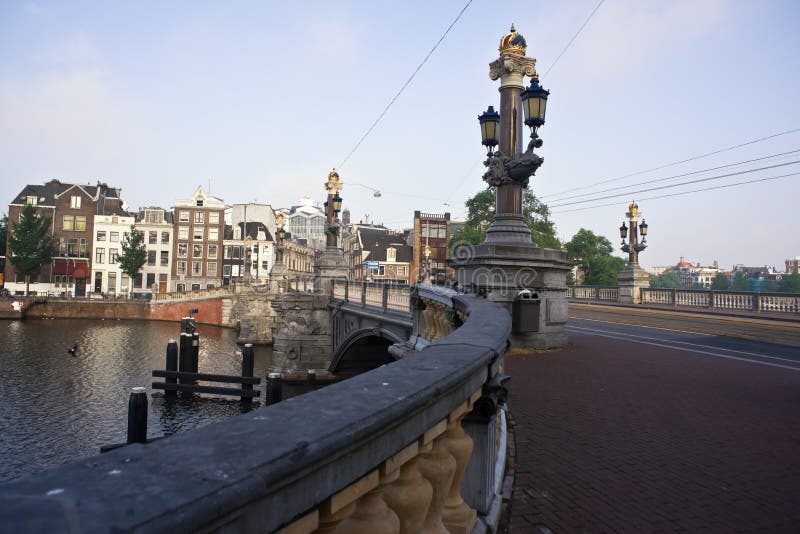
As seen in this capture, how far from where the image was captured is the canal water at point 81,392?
15.7 m

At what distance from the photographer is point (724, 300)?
2583 cm

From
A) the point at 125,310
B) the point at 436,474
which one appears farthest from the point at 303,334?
the point at 125,310

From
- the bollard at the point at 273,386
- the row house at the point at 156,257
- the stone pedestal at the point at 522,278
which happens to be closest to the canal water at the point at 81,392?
the bollard at the point at 273,386

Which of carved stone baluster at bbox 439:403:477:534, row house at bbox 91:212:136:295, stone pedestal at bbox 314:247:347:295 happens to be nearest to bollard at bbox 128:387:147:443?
carved stone baluster at bbox 439:403:477:534

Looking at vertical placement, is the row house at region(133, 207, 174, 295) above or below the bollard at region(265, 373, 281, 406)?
above

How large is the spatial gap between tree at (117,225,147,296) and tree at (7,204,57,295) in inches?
301

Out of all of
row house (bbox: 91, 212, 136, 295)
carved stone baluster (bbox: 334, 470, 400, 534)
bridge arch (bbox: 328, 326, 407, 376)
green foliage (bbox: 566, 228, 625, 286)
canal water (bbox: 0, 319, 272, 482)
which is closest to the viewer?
carved stone baluster (bbox: 334, 470, 400, 534)

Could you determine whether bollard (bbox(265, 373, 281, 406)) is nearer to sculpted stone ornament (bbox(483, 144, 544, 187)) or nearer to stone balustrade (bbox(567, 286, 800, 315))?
sculpted stone ornament (bbox(483, 144, 544, 187))

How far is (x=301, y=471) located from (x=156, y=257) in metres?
65.2

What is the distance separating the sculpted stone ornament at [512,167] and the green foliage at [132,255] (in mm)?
53805

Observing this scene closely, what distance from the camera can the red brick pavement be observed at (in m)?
3.77

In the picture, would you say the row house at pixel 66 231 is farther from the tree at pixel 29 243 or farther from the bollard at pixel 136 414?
the bollard at pixel 136 414

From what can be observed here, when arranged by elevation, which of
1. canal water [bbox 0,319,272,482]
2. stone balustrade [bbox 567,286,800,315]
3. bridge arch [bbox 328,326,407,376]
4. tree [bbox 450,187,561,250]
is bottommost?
canal water [bbox 0,319,272,482]

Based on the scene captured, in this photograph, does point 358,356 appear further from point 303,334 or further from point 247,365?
point 247,365
